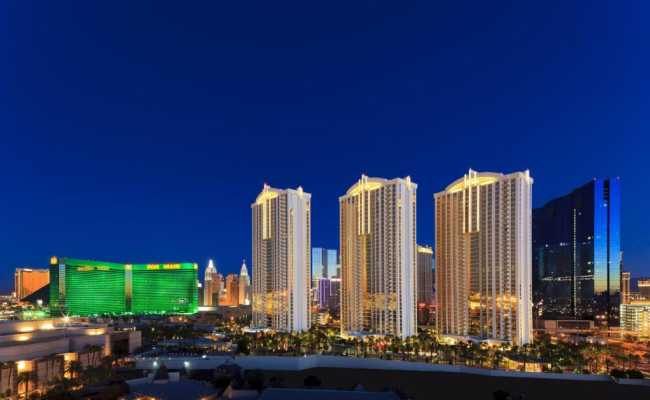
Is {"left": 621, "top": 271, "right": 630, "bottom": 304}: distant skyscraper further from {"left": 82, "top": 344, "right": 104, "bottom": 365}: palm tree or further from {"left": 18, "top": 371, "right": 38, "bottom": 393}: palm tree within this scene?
{"left": 18, "top": 371, "right": 38, "bottom": 393}: palm tree

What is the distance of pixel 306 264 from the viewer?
67.6 metres

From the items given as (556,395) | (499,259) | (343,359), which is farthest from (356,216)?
(556,395)

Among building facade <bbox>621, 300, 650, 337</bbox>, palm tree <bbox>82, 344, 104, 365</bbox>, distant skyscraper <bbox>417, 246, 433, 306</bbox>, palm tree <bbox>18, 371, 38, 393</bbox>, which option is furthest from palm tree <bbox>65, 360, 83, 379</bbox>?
distant skyscraper <bbox>417, 246, 433, 306</bbox>

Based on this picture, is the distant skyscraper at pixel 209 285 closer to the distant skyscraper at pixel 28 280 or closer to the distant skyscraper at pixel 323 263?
the distant skyscraper at pixel 323 263

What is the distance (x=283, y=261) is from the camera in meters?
66.9

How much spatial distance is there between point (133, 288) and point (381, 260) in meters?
Result: 66.4

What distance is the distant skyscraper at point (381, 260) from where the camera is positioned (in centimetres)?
5694

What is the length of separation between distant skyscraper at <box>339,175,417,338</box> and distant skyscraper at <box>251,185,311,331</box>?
6658 millimetres

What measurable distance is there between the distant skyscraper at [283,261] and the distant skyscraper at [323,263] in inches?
3804

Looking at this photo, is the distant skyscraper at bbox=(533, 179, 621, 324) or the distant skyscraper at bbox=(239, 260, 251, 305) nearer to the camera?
the distant skyscraper at bbox=(533, 179, 621, 324)

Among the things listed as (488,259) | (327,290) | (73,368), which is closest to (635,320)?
(488,259)

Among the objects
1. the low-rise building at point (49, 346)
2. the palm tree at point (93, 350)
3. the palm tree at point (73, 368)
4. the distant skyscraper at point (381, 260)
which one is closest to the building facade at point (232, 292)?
the distant skyscraper at point (381, 260)

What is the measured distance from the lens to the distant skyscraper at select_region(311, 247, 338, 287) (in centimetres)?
16800

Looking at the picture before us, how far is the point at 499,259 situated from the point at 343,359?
22.3 meters
